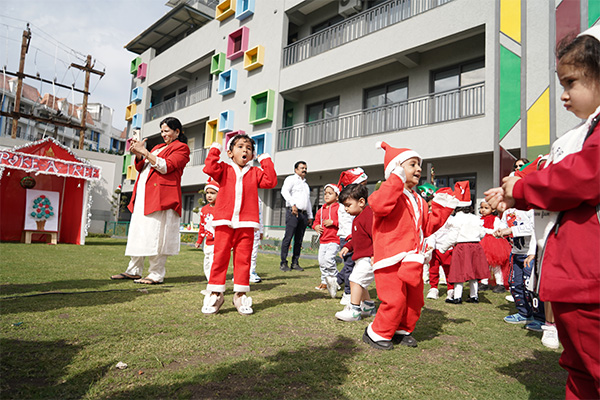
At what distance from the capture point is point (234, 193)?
4.06 m

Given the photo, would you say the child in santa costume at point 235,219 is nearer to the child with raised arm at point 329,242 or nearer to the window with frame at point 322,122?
the child with raised arm at point 329,242

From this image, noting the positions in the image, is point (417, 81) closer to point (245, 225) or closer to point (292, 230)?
point (292, 230)

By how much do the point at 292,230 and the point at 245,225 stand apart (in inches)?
181

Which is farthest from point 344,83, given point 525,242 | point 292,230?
point 525,242

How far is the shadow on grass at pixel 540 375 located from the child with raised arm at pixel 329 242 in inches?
101

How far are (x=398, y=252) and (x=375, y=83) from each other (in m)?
13.6

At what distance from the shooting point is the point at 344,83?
16.6 metres

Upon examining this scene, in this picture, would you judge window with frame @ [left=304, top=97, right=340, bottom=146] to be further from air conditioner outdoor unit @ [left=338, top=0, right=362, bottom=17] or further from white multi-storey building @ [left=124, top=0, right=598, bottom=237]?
air conditioner outdoor unit @ [left=338, top=0, right=362, bottom=17]

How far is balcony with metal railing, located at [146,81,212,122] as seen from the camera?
2400cm

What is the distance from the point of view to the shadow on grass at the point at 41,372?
1.90 metres

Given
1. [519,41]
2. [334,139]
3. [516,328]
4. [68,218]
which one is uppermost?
[519,41]

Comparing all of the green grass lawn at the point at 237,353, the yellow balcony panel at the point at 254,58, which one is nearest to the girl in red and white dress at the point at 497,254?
the green grass lawn at the point at 237,353

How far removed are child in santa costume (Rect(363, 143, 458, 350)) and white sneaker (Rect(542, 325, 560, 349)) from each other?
1.19 metres

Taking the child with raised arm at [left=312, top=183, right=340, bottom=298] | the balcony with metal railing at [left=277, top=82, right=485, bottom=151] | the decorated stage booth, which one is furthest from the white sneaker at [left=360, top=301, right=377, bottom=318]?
the decorated stage booth
